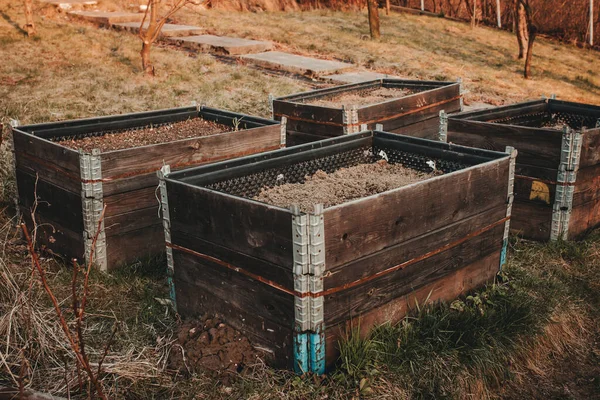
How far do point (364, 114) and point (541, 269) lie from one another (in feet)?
8.43

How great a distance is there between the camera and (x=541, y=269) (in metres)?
5.66

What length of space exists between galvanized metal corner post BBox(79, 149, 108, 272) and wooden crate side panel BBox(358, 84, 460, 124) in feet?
9.95

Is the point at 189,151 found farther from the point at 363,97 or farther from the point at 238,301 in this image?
the point at 363,97

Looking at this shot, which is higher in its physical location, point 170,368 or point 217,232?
point 217,232

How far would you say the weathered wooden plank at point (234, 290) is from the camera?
149 inches

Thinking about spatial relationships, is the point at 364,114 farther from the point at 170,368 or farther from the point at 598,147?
the point at 170,368

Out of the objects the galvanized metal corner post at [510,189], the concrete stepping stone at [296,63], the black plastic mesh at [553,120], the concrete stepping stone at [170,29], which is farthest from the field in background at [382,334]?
the concrete stepping stone at [170,29]

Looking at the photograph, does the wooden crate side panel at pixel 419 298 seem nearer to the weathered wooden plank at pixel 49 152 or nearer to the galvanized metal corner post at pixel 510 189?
the galvanized metal corner post at pixel 510 189

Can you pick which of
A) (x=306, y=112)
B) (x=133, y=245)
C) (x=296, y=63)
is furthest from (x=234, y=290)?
(x=296, y=63)

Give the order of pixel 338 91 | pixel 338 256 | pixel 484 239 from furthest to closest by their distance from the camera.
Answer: pixel 338 91 → pixel 484 239 → pixel 338 256

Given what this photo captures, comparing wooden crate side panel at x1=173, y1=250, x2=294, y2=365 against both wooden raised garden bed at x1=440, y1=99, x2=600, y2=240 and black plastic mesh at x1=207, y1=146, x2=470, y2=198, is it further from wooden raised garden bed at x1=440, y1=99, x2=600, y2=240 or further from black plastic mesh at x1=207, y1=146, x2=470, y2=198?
wooden raised garden bed at x1=440, y1=99, x2=600, y2=240

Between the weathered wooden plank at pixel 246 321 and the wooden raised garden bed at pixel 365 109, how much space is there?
2.83 metres

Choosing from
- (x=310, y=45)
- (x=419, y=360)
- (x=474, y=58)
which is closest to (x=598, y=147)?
(x=419, y=360)

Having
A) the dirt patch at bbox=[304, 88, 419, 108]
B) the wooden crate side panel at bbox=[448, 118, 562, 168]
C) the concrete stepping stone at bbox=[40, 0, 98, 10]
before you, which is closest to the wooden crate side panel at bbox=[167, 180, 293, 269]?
the wooden crate side panel at bbox=[448, 118, 562, 168]
